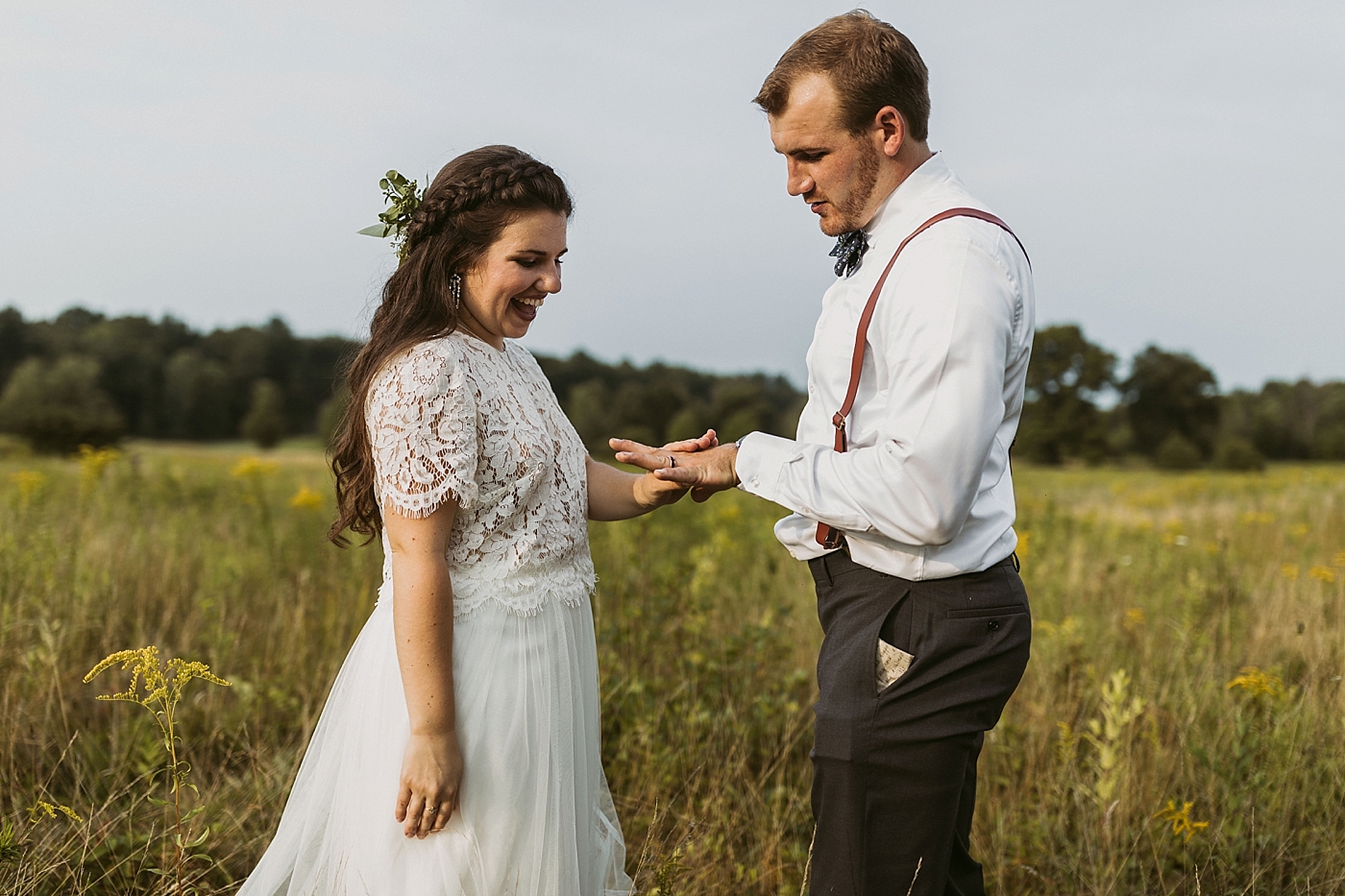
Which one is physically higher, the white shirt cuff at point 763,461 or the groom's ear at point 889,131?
the groom's ear at point 889,131

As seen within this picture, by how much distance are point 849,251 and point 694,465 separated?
2.03 ft

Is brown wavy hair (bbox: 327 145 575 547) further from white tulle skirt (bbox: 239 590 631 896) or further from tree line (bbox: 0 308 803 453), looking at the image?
tree line (bbox: 0 308 803 453)

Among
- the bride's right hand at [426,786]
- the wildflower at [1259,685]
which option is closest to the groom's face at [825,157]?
the bride's right hand at [426,786]

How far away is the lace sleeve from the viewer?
1.83 meters

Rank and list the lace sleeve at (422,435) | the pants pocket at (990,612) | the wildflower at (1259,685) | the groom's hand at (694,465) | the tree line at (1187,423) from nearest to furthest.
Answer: the lace sleeve at (422,435) < the pants pocket at (990,612) < the groom's hand at (694,465) < the wildflower at (1259,685) < the tree line at (1187,423)

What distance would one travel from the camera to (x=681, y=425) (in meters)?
7.68

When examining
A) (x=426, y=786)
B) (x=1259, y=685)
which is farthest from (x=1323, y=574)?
(x=426, y=786)

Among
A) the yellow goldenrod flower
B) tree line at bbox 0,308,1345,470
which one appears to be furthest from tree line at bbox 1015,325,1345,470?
the yellow goldenrod flower

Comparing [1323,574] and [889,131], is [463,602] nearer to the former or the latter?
[889,131]

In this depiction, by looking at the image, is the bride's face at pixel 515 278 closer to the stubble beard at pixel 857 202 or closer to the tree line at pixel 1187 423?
the stubble beard at pixel 857 202

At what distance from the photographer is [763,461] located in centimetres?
197

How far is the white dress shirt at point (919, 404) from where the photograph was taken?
1716 millimetres

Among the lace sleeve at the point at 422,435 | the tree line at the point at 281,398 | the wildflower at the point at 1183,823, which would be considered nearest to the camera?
the lace sleeve at the point at 422,435

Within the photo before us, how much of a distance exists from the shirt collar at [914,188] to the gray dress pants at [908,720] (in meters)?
0.79
